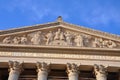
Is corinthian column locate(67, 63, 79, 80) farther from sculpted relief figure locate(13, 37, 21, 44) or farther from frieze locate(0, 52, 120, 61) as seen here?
sculpted relief figure locate(13, 37, 21, 44)

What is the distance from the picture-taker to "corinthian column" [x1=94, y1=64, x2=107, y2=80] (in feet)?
66.7

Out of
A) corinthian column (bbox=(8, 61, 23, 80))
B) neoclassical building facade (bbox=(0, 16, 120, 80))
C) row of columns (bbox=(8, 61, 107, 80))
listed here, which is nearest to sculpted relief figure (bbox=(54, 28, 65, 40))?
neoclassical building facade (bbox=(0, 16, 120, 80))

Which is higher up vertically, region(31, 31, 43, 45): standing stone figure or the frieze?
region(31, 31, 43, 45): standing stone figure

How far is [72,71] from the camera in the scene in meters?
20.5

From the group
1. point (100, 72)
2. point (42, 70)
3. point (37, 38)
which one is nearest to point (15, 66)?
point (42, 70)

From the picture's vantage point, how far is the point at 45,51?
21.4 m

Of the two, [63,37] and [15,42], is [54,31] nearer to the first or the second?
[63,37]

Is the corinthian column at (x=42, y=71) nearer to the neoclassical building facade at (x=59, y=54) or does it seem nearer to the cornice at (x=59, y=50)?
the neoclassical building facade at (x=59, y=54)

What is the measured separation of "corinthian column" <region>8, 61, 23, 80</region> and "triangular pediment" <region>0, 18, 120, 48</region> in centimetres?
151

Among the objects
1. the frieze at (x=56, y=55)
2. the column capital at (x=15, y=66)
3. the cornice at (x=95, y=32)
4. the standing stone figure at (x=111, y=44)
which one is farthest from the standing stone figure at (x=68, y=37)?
the column capital at (x=15, y=66)

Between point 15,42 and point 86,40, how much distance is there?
16.4 ft

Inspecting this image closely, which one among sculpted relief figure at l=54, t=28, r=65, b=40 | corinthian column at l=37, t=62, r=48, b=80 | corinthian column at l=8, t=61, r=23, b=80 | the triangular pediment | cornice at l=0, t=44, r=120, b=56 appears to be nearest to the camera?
corinthian column at l=8, t=61, r=23, b=80

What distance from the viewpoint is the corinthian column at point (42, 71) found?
2036 centimetres

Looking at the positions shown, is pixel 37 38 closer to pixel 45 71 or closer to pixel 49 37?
pixel 49 37
